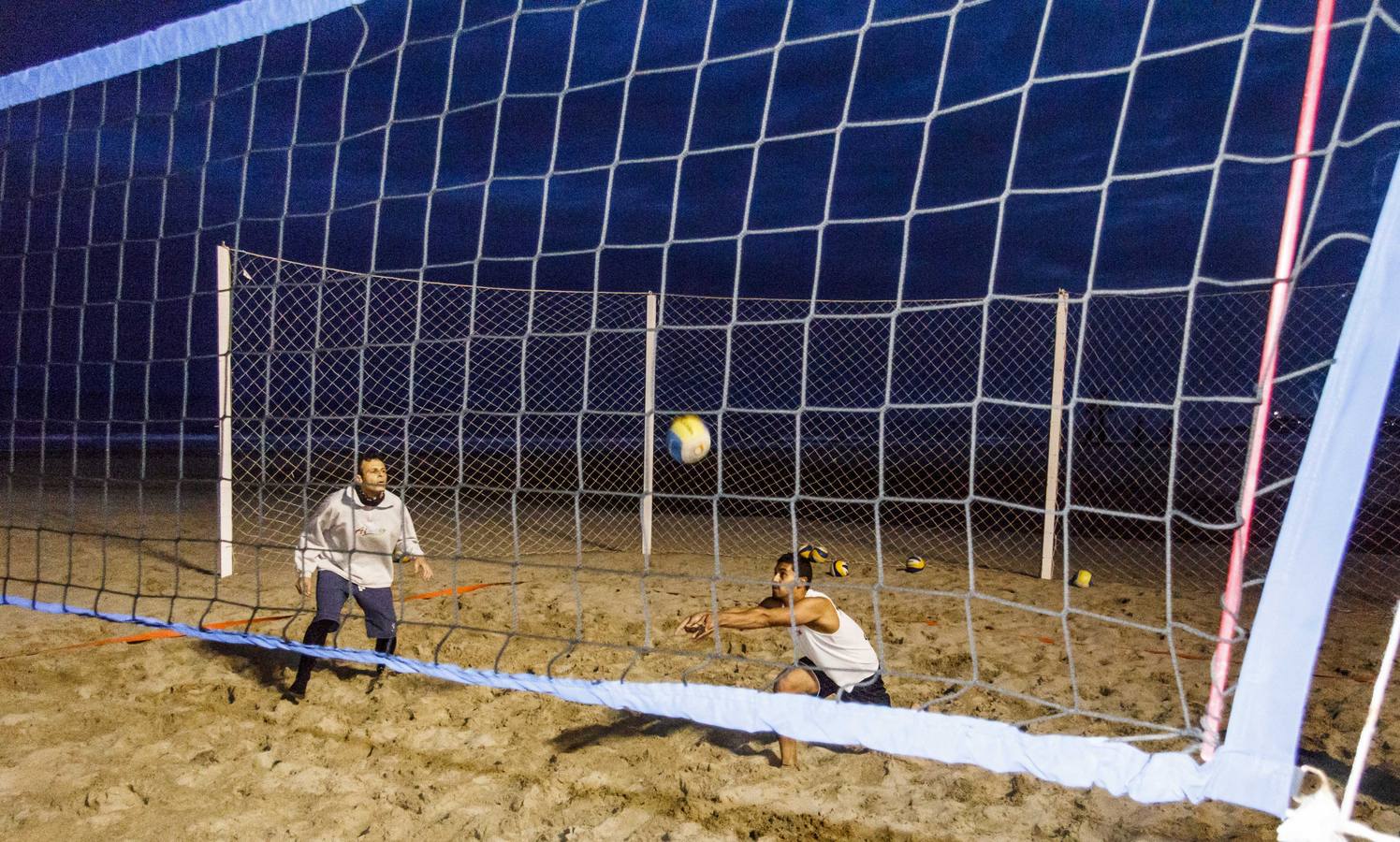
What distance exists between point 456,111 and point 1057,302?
4.68 metres

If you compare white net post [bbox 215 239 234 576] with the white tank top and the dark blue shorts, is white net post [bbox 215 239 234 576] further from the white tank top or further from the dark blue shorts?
the white tank top

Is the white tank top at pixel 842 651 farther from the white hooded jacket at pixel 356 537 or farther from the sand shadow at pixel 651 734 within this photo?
the white hooded jacket at pixel 356 537

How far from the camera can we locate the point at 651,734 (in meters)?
4.37

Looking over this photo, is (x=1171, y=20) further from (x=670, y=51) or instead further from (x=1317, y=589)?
(x=1317, y=589)

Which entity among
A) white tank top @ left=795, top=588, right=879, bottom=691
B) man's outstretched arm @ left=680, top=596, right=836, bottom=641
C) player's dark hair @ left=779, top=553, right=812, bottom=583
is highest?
player's dark hair @ left=779, top=553, right=812, bottom=583

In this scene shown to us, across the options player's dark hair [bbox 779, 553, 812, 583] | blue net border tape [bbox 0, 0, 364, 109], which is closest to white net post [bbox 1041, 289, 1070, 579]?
player's dark hair [bbox 779, 553, 812, 583]

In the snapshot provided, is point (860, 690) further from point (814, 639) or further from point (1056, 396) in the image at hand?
point (1056, 396)

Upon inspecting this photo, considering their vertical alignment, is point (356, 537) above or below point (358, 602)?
above

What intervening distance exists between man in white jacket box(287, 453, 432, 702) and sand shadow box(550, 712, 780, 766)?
3.98 ft

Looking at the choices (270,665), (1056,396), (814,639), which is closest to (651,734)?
(814,639)

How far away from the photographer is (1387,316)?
2232 mm

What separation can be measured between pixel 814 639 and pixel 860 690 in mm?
299

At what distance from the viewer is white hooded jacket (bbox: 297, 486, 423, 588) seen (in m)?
5.01

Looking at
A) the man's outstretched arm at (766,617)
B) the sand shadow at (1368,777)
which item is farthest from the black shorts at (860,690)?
the sand shadow at (1368,777)
